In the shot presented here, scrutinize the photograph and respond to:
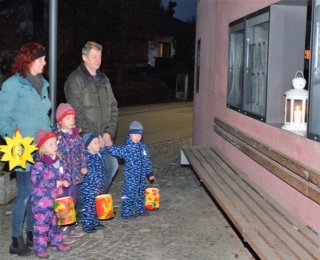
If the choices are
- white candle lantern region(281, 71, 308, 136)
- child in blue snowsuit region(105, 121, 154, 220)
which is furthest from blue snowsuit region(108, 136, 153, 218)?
white candle lantern region(281, 71, 308, 136)

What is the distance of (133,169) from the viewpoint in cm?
612

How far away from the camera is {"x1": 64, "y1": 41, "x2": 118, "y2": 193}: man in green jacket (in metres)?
5.66

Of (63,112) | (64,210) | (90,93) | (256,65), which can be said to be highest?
(256,65)

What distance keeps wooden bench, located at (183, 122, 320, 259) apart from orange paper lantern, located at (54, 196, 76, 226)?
1465mm

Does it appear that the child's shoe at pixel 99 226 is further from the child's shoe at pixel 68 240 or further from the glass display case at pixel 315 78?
the glass display case at pixel 315 78

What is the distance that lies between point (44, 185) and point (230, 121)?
3.17m

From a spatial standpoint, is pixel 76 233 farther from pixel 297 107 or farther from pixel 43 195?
pixel 297 107

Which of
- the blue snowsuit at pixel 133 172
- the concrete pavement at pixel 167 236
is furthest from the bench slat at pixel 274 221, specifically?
the blue snowsuit at pixel 133 172

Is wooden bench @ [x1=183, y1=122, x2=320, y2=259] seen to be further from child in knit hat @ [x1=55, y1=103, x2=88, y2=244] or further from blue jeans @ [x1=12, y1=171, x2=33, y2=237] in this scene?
blue jeans @ [x1=12, y1=171, x2=33, y2=237]

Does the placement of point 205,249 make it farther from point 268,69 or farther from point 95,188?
point 268,69

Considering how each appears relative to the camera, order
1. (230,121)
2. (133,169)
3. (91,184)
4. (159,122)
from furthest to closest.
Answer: (159,122), (230,121), (133,169), (91,184)

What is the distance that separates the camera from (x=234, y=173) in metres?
6.44

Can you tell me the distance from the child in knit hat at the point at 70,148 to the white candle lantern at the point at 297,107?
2019 millimetres

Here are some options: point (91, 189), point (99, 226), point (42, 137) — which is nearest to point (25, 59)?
point (42, 137)
